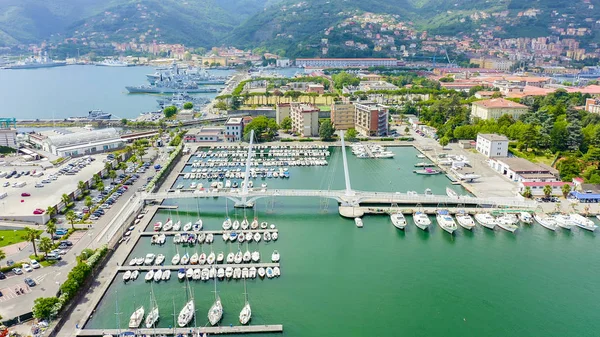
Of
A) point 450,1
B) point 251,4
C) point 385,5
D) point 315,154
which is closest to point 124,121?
point 315,154

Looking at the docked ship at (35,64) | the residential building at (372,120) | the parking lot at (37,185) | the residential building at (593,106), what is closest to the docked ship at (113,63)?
the docked ship at (35,64)

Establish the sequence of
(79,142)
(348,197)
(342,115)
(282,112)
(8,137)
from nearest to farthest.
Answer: (348,197), (79,142), (8,137), (342,115), (282,112)

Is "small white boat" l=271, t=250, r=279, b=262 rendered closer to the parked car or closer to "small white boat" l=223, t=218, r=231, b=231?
"small white boat" l=223, t=218, r=231, b=231

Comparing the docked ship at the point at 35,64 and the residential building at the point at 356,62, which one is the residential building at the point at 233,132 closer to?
the residential building at the point at 356,62

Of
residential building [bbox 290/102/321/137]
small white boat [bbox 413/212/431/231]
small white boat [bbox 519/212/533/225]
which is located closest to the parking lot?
residential building [bbox 290/102/321/137]

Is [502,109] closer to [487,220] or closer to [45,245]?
[487,220]

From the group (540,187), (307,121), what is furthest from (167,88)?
(540,187)
